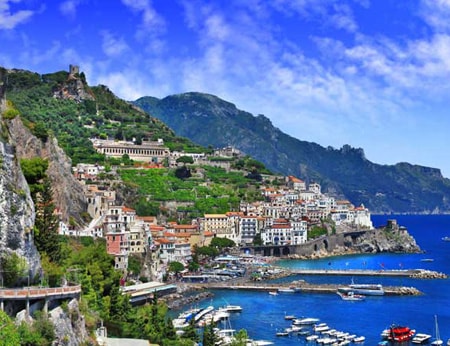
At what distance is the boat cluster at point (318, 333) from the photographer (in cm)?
4681

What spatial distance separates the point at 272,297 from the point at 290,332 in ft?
51.4

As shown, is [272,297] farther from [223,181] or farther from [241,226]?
[223,181]

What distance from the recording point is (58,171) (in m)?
60.3

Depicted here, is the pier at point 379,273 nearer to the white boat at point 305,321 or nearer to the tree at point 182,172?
the white boat at point 305,321

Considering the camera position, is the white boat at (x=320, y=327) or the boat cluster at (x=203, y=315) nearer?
the boat cluster at (x=203, y=315)

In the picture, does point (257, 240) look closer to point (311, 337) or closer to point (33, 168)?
point (311, 337)

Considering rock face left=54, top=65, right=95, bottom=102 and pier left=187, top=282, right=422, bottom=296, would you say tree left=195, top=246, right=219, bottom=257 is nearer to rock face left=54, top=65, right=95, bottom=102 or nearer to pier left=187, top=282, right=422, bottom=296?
pier left=187, top=282, right=422, bottom=296

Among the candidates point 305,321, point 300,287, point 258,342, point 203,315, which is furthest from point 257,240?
point 258,342

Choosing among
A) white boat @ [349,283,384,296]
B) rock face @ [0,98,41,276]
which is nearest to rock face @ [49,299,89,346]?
rock face @ [0,98,41,276]

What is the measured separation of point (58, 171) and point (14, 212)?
3610 centimetres

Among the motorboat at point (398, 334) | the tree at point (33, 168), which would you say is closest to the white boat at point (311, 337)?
the motorboat at point (398, 334)

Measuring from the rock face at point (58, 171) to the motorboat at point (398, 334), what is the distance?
2747 centimetres

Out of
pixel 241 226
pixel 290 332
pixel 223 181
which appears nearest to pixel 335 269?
pixel 241 226

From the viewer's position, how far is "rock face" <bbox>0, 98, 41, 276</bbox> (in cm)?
2445
